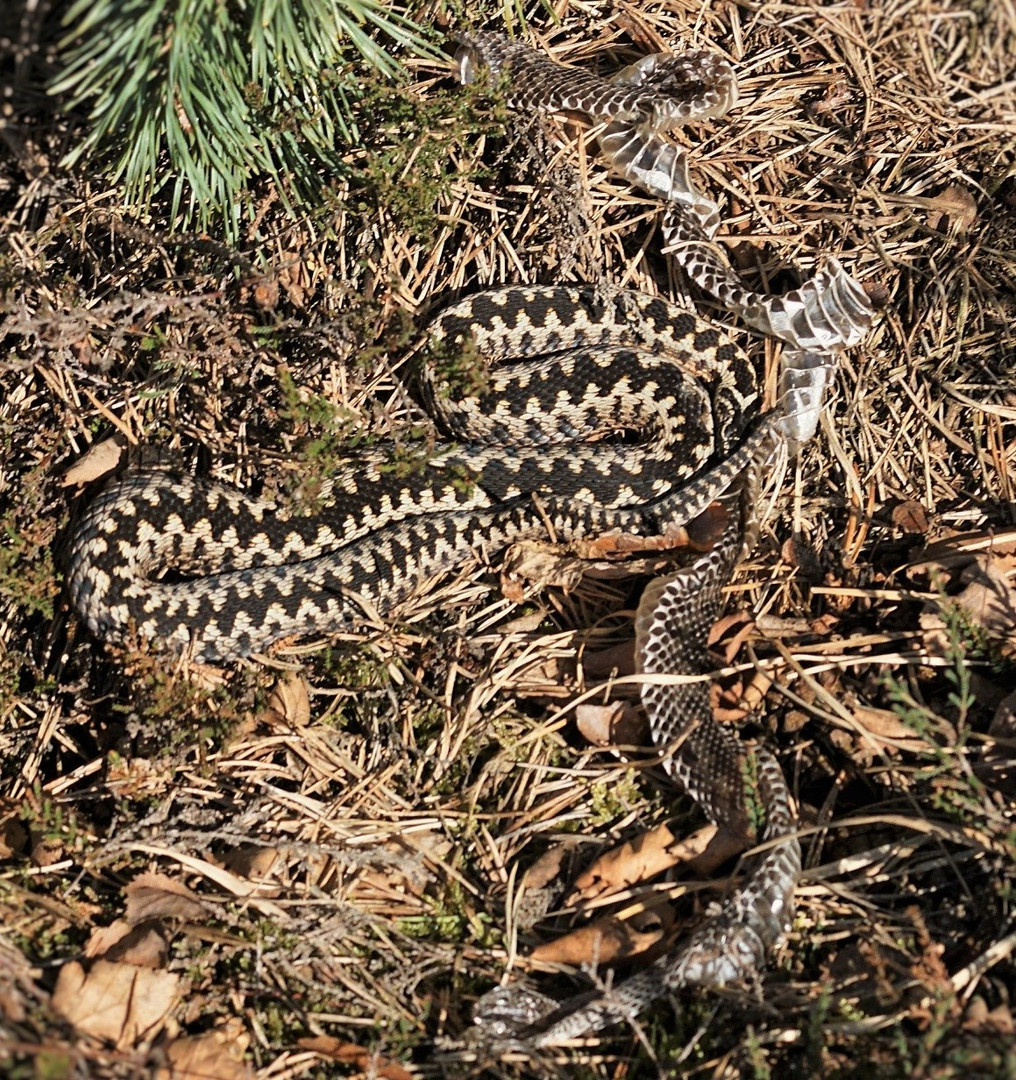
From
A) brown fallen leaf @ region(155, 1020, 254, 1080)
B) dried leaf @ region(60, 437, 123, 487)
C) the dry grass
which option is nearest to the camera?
brown fallen leaf @ region(155, 1020, 254, 1080)

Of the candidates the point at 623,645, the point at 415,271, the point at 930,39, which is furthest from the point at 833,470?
the point at 415,271

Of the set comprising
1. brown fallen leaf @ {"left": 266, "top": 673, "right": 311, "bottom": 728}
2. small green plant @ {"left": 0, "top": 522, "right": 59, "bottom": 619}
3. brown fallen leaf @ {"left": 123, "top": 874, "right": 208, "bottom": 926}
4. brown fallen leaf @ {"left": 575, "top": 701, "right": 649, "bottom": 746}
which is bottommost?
brown fallen leaf @ {"left": 575, "top": 701, "right": 649, "bottom": 746}

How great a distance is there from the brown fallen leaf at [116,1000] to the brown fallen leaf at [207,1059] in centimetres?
10

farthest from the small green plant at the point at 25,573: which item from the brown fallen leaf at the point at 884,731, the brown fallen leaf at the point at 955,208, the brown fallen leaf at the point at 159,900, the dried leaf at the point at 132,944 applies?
the brown fallen leaf at the point at 955,208

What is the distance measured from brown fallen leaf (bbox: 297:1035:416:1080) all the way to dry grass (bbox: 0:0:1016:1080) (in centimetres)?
2

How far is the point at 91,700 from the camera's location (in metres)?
3.57

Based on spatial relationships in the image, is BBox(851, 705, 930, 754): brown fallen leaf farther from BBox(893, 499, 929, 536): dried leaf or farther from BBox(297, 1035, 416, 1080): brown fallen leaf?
BBox(297, 1035, 416, 1080): brown fallen leaf

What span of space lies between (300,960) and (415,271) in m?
2.57

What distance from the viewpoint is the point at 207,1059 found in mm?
2664

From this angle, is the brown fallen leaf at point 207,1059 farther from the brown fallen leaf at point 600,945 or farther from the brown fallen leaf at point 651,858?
the brown fallen leaf at point 651,858

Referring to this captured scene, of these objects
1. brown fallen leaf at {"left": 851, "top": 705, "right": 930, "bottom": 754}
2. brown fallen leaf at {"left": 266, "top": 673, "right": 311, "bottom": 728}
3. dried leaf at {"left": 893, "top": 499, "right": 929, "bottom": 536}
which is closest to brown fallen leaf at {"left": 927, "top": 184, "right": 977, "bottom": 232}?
A: dried leaf at {"left": 893, "top": 499, "right": 929, "bottom": 536}

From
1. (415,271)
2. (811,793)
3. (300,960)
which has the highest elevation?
(415,271)

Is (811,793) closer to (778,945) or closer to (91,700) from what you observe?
(778,945)

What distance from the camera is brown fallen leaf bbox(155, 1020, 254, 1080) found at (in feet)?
8.59
